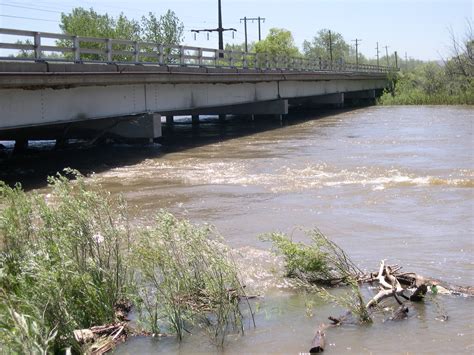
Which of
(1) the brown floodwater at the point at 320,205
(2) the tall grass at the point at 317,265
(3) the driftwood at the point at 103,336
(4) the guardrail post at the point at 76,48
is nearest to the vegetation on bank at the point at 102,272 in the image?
(3) the driftwood at the point at 103,336

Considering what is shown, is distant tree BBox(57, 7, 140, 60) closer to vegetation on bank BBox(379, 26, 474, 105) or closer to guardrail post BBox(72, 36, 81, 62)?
vegetation on bank BBox(379, 26, 474, 105)

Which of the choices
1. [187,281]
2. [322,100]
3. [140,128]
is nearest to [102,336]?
[187,281]

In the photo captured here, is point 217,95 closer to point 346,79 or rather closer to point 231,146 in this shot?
point 231,146

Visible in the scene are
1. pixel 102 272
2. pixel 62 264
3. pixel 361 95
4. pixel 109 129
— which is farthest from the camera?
pixel 361 95

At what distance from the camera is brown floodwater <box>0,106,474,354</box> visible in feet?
20.3

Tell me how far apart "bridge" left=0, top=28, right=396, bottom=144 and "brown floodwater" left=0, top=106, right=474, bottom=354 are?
1.58 meters

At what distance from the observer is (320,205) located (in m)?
12.9

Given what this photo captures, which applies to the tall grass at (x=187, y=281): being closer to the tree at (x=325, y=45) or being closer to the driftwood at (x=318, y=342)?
the driftwood at (x=318, y=342)

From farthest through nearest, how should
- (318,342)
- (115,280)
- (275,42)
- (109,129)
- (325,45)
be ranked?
(325,45), (275,42), (109,129), (115,280), (318,342)

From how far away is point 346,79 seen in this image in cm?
5872

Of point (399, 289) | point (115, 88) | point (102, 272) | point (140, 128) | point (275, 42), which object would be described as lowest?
point (399, 289)

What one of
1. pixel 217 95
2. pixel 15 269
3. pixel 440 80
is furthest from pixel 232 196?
pixel 440 80

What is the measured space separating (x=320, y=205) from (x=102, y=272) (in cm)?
693

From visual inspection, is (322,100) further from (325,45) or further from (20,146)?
(325,45)
